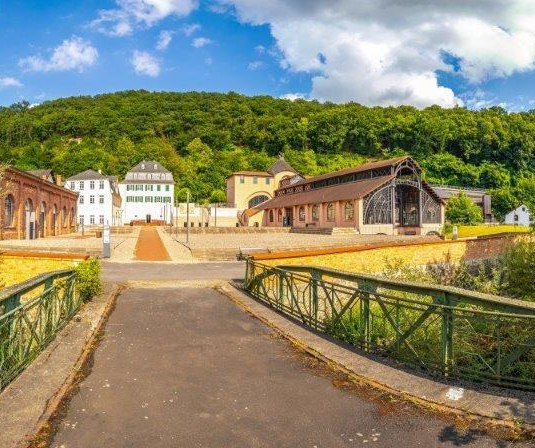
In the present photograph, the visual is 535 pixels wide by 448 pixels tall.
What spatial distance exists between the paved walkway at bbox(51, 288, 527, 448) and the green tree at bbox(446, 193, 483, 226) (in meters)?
68.3

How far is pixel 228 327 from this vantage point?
8.50 m

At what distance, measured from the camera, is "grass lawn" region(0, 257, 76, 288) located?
1494 cm

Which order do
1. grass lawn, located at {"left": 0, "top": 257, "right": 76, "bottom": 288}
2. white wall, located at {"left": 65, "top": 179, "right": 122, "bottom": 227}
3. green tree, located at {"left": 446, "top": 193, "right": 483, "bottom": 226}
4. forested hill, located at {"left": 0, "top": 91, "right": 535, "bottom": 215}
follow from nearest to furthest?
1. grass lawn, located at {"left": 0, "top": 257, "right": 76, "bottom": 288}
2. green tree, located at {"left": 446, "top": 193, "right": 483, "bottom": 226}
3. white wall, located at {"left": 65, "top": 179, "right": 122, "bottom": 227}
4. forested hill, located at {"left": 0, "top": 91, "right": 535, "bottom": 215}

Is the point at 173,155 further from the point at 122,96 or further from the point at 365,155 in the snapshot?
the point at 365,155

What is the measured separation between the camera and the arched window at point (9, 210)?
1368 inches

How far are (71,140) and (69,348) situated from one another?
4642 inches

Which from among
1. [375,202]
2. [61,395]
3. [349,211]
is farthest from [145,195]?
[61,395]

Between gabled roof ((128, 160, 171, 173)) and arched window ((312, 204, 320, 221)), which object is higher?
gabled roof ((128, 160, 171, 173))

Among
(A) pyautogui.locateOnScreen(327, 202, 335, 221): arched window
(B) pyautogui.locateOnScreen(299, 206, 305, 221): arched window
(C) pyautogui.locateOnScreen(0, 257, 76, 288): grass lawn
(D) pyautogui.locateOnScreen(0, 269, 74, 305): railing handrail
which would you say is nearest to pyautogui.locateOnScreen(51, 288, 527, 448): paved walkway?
(D) pyautogui.locateOnScreen(0, 269, 74, 305): railing handrail

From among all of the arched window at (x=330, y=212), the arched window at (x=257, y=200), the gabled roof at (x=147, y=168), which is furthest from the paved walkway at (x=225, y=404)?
the gabled roof at (x=147, y=168)

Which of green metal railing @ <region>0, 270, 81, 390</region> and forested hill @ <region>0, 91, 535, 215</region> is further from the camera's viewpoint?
forested hill @ <region>0, 91, 535, 215</region>

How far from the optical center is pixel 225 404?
15.7 ft

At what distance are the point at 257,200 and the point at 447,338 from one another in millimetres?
75627

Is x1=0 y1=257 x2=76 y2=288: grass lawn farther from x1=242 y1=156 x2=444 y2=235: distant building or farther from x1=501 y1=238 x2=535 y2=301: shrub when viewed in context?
x1=242 y1=156 x2=444 y2=235: distant building
